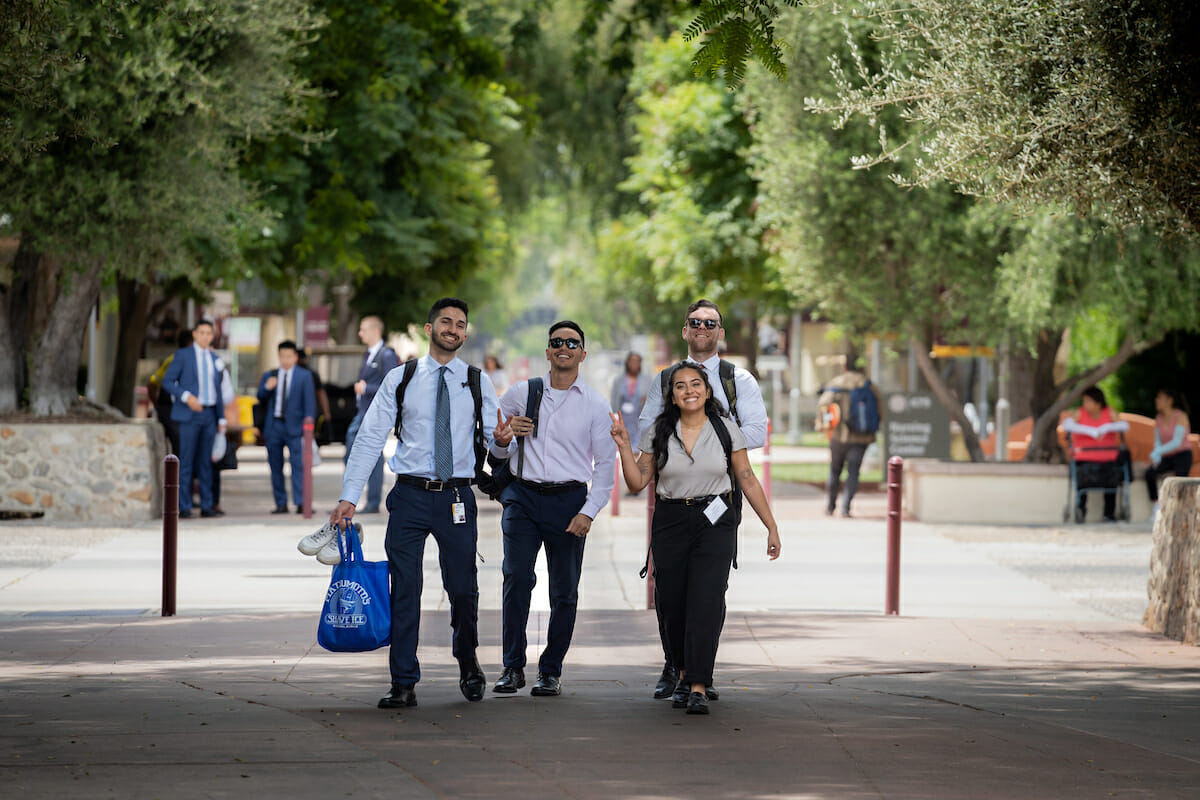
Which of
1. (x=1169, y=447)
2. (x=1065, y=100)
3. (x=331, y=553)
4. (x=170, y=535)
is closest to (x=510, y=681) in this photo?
(x=331, y=553)

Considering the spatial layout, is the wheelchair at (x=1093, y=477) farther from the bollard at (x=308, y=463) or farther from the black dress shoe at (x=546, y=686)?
the black dress shoe at (x=546, y=686)

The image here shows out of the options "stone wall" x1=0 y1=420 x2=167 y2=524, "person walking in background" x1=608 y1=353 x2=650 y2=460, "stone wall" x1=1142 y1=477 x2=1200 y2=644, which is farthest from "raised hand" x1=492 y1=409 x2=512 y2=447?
"person walking in background" x1=608 y1=353 x2=650 y2=460

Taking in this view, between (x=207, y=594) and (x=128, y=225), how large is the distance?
630cm

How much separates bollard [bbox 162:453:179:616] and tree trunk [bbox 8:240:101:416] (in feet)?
25.4

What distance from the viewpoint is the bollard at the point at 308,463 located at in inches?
716

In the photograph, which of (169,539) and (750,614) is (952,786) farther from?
(169,539)

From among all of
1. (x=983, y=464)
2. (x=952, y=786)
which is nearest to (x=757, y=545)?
(x=983, y=464)

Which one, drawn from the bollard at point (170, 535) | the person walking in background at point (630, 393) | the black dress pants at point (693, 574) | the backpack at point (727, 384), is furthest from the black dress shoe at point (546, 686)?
the person walking in background at point (630, 393)

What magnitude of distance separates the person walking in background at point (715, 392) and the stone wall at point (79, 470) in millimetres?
10722

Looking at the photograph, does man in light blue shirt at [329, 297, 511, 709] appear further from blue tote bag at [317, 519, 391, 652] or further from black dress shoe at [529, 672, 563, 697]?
black dress shoe at [529, 672, 563, 697]

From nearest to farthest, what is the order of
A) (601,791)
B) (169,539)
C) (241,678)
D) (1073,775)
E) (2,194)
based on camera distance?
(601,791), (1073,775), (241,678), (169,539), (2,194)

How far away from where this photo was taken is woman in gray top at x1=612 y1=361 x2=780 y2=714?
26.4 feet

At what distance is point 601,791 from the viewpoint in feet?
21.0

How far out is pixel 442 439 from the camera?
8094 mm
